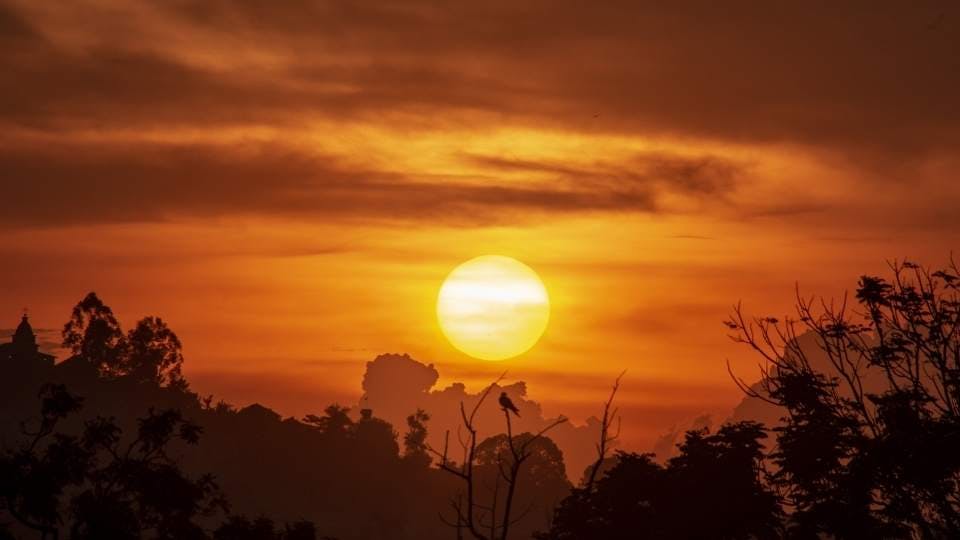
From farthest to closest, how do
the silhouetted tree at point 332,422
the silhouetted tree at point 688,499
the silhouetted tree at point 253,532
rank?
the silhouetted tree at point 332,422 → the silhouetted tree at point 688,499 → the silhouetted tree at point 253,532

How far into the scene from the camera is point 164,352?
177 meters

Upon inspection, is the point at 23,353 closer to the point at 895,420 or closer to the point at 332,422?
the point at 332,422

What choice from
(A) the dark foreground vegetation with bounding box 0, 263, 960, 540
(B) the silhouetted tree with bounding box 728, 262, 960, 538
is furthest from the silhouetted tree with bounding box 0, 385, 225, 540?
(B) the silhouetted tree with bounding box 728, 262, 960, 538

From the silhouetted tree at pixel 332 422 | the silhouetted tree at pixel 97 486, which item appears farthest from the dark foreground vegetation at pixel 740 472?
the silhouetted tree at pixel 332 422

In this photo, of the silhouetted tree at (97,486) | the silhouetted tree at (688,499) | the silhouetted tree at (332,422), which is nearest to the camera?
the silhouetted tree at (97,486)

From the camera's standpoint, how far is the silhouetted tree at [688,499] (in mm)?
57906

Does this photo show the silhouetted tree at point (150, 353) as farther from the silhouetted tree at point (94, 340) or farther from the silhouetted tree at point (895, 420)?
the silhouetted tree at point (895, 420)

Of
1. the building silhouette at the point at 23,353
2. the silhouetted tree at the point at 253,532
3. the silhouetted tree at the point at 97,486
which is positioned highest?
the building silhouette at the point at 23,353

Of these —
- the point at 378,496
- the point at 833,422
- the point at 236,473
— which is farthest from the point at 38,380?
the point at 833,422

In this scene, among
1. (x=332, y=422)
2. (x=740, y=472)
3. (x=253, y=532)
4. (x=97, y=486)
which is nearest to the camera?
(x=97, y=486)

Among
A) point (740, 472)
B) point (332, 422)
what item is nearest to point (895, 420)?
point (740, 472)

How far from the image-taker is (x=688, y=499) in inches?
2398

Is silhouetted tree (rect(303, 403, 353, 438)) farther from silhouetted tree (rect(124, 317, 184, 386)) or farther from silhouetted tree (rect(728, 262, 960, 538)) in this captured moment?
silhouetted tree (rect(728, 262, 960, 538))

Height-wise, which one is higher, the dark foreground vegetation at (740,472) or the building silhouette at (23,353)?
the building silhouette at (23,353)
